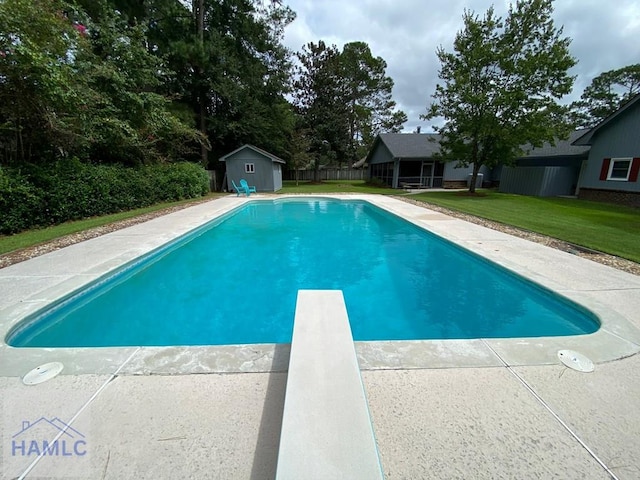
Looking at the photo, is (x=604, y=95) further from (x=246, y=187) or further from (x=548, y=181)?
(x=246, y=187)

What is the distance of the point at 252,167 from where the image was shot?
18.4 metres

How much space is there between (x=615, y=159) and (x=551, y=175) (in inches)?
108

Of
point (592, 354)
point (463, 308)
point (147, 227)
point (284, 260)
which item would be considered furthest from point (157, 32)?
point (592, 354)

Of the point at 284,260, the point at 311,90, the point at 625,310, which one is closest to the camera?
the point at 625,310

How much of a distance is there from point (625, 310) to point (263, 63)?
81.0 feet

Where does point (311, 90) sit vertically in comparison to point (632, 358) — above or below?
above

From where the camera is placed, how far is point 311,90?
27938 mm

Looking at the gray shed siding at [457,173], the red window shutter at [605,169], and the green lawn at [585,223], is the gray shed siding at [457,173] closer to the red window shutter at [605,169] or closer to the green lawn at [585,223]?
the red window shutter at [605,169]

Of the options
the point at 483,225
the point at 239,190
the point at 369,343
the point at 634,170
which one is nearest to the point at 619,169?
the point at 634,170

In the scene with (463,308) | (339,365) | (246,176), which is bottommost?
(463,308)

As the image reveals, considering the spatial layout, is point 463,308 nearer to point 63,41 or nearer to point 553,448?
Result: point 553,448

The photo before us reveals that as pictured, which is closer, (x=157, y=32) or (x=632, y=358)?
(x=632, y=358)

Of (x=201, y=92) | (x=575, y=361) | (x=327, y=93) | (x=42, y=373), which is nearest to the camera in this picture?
(x=42, y=373)

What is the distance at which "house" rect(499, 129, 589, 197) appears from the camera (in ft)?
51.4
